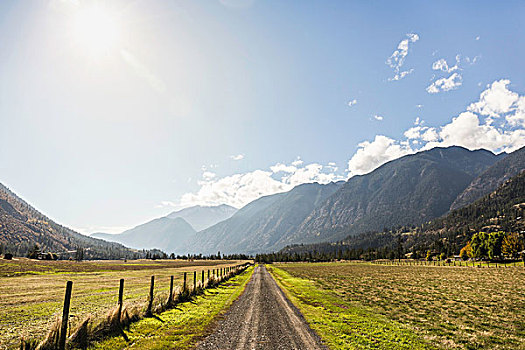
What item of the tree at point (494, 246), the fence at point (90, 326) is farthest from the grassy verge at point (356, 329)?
the tree at point (494, 246)

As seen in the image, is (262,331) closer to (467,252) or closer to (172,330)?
(172,330)

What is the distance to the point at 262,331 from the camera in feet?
45.6

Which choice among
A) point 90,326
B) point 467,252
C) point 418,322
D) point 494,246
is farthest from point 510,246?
point 90,326

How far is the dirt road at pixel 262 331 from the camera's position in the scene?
11617 millimetres

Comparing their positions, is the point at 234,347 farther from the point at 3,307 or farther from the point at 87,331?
the point at 3,307

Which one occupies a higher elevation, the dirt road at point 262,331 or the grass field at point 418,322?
the dirt road at point 262,331

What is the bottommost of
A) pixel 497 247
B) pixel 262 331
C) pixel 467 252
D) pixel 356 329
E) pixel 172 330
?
pixel 467 252

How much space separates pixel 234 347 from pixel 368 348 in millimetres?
5547

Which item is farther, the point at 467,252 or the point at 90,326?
the point at 467,252

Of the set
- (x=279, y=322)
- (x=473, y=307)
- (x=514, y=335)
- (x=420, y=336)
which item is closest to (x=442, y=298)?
(x=473, y=307)

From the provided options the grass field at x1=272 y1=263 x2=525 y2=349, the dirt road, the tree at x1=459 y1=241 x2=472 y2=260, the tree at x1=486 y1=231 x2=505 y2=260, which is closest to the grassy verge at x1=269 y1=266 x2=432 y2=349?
the grass field at x1=272 y1=263 x2=525 y2=349

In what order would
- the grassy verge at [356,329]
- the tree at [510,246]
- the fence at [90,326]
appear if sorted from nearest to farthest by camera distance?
the fence at [90,326], the grassy verge at [356,329], the tree at [510,246]

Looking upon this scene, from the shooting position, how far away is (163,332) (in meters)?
13.4

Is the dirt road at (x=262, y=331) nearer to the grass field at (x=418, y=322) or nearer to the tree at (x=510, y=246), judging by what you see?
the grass field at (x=418, y=322)
